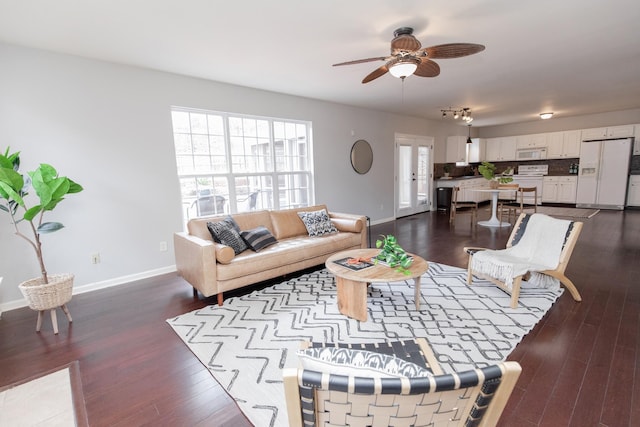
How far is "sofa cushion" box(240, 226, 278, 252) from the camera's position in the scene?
10.9ft

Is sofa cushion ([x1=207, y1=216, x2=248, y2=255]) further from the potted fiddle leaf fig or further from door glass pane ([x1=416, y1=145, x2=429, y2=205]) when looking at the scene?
door glass pane ([x1=416, y1=145, x2=429, y2=205])

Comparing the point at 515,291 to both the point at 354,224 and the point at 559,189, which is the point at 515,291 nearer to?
the point at 354,224

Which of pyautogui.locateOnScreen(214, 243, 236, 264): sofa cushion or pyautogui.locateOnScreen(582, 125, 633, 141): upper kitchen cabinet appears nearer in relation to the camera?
pyautogui.locateOnScreen(214, 243, 236, 264): sofa cushion

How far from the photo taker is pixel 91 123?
10.5 feet

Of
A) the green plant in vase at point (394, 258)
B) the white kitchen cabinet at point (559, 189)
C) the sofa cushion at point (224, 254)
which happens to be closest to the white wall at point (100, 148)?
the sofa cushion at point (224, 254)

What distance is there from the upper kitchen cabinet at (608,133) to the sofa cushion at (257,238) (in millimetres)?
9194

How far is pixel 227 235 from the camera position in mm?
3180

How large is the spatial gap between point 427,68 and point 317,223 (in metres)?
2.18

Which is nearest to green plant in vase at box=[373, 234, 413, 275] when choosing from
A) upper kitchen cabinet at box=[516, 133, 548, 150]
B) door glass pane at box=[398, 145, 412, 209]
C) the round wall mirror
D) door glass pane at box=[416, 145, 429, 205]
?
the round wall mirror

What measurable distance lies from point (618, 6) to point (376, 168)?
4.48 m

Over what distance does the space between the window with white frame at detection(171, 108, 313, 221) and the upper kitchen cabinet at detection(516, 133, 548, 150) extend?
748 cm

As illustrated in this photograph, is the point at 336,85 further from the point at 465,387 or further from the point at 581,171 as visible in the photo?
the point at 581,171

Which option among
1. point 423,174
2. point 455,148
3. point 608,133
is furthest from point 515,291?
point 608,133

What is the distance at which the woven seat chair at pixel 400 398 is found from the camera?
2.27 ft
